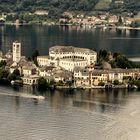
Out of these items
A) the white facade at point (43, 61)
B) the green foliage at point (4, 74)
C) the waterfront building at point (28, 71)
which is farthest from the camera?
the white facade at point (43, 61)

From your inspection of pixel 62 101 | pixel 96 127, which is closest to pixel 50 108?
pixel 62 101

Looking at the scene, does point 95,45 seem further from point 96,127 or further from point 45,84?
point 96,127

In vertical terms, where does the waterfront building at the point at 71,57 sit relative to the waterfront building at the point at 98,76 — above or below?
above

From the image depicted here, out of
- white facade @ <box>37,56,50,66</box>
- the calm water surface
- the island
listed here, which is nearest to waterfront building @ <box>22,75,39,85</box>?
the island

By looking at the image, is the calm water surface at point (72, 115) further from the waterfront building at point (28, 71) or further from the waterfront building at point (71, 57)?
the waterfront building at point (71, 57)

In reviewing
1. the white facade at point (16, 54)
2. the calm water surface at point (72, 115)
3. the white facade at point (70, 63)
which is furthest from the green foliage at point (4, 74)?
the white facade at point (70, 63)

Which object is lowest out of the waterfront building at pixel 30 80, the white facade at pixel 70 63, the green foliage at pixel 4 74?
the waterfront building at pixel 30 80
